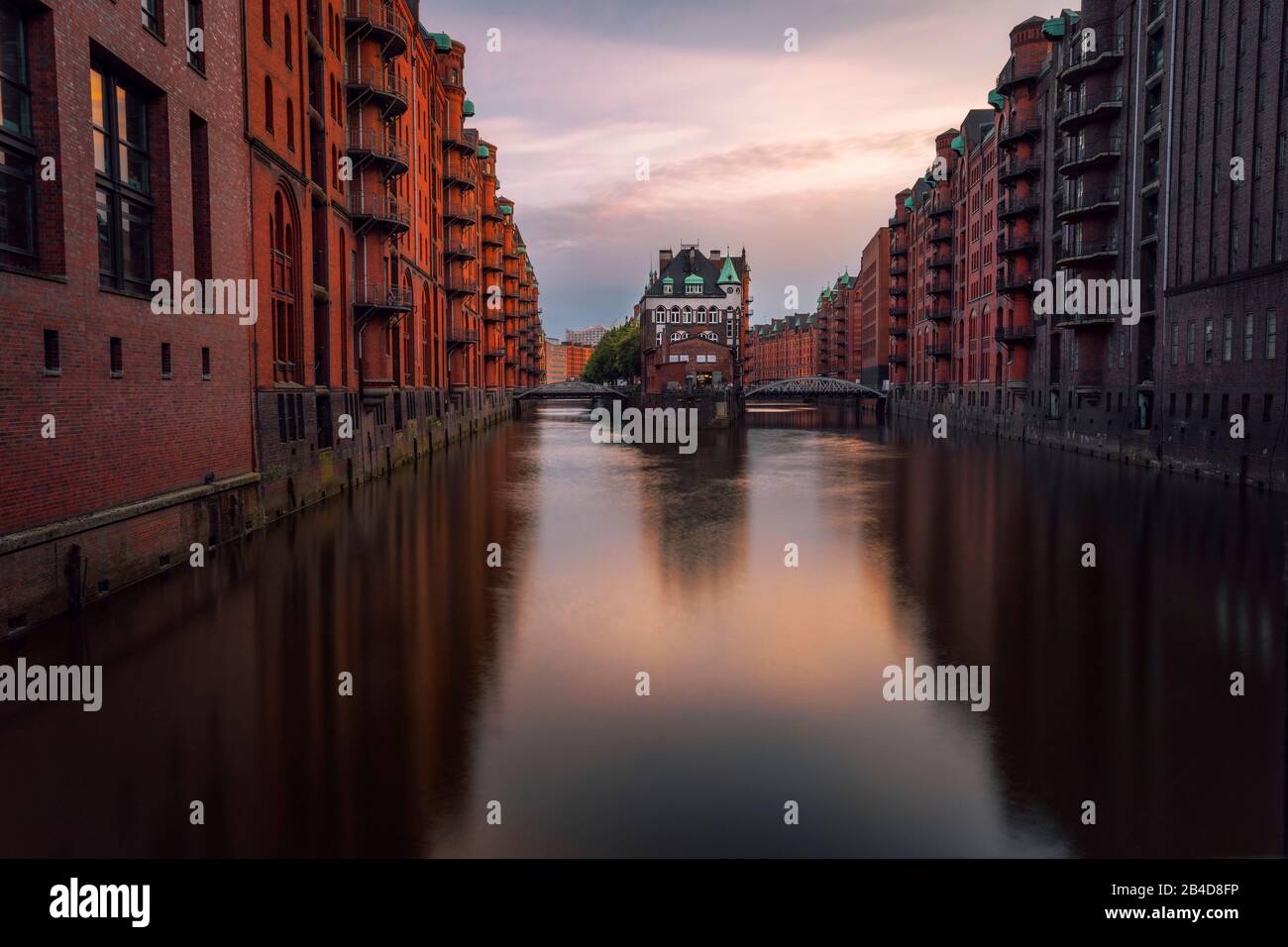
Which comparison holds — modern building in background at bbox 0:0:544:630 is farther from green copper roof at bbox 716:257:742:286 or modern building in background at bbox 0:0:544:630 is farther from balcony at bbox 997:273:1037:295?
green copper roof at bbox 716:257:742:286

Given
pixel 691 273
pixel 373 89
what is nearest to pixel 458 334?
pixel 373 89

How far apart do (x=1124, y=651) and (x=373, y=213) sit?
3119 centimetres

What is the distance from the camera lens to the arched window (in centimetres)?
2680

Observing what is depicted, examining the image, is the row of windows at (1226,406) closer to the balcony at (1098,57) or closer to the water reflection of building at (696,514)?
the balcony at (1098,57)

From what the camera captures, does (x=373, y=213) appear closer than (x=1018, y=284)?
Yes

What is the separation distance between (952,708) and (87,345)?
14.9 meters

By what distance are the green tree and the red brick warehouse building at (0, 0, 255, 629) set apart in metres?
114

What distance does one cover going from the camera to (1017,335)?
5656cm

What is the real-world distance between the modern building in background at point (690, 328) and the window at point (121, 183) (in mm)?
78418

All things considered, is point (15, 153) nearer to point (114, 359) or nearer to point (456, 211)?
point (114, 359)

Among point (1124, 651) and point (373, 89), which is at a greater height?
point (373, 89)

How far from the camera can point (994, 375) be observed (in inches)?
2596

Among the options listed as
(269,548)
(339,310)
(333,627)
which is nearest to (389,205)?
(339,310)
